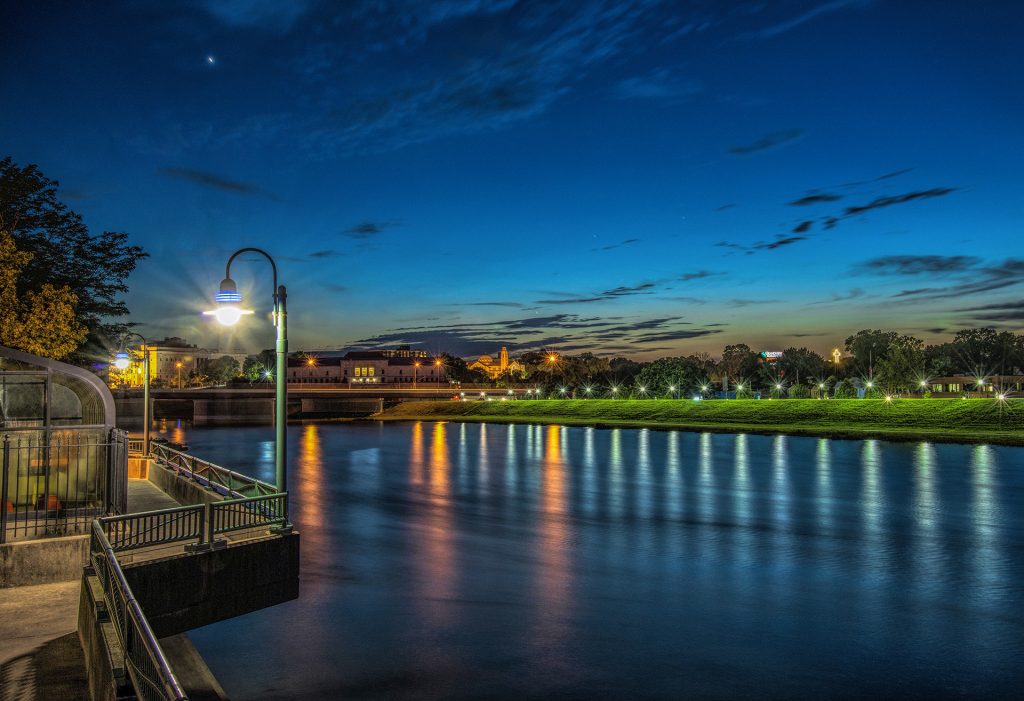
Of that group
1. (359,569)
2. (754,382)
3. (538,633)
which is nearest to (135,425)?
(359,569)

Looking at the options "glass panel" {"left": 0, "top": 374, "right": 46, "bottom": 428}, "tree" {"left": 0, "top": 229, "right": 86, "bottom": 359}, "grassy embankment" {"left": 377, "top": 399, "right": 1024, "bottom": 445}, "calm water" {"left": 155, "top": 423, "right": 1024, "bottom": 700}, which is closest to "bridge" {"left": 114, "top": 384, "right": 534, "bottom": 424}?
"grassy embankment" {"left": 377, "top": 399, "right": 1024, "bottom": 445}

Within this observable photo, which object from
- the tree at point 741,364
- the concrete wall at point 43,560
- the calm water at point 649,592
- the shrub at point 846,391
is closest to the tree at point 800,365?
the tree at point 741,364

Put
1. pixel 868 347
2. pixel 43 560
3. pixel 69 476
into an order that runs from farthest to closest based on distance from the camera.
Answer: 1. pixel 868 347
2. pixel 69 476
3. pixel 43 560

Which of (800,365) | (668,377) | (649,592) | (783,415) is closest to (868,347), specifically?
(800,365)

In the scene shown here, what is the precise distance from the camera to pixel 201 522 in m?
11.2

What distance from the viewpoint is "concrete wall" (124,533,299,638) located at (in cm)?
1055

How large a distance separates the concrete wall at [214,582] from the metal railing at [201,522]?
323 mm

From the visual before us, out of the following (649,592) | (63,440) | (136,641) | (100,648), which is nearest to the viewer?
(136,641)

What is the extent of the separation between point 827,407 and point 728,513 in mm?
50823

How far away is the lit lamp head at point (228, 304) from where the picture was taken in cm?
1141

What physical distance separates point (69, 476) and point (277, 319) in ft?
18.5

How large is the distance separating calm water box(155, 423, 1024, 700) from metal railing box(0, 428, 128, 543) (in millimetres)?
3511

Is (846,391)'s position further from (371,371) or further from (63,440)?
(371,371)

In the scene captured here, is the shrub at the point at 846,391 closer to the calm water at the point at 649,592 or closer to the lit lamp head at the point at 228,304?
the calm water at the point at 649,592
